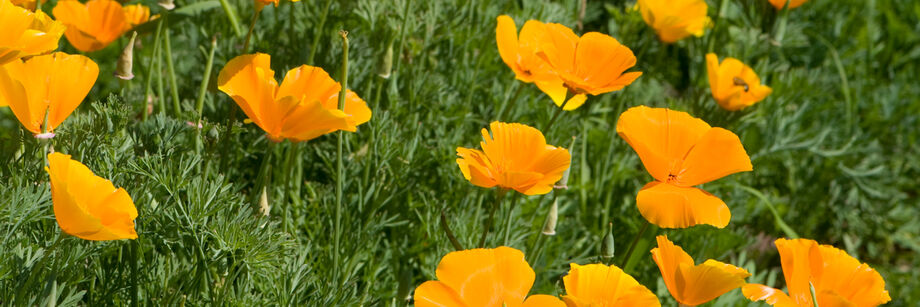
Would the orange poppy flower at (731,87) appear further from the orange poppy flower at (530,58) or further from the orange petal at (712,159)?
the orange petal at (712,159)

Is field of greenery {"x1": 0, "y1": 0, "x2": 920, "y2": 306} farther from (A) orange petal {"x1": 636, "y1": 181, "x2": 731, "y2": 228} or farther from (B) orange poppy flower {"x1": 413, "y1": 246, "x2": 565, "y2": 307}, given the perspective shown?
(B) orange poppy flower {"x1": 413, "y1": 246, "x2": 565, "y2": 307}

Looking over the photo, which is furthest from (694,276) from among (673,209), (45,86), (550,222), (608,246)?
(45,86)

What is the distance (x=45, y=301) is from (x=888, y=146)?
249 centimetres

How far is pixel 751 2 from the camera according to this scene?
2.67 m

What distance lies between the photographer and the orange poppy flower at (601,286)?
3.21 ft

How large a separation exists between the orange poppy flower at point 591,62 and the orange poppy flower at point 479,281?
1.30 feet

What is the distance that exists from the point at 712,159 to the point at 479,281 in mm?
345

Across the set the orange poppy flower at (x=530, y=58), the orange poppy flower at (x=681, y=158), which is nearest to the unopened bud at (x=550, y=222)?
the orange poppy flower at (x=530, y=58)

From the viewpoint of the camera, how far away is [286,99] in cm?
111

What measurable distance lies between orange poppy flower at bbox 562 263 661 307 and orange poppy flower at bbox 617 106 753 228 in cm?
12

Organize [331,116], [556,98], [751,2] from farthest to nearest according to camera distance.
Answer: [751,2], [556,98], [331,116]

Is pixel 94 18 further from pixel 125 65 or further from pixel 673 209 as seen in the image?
pixel 673 209

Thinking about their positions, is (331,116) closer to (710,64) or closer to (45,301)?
(45,301)

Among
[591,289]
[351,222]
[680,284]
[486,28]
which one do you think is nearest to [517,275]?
[591,289]
